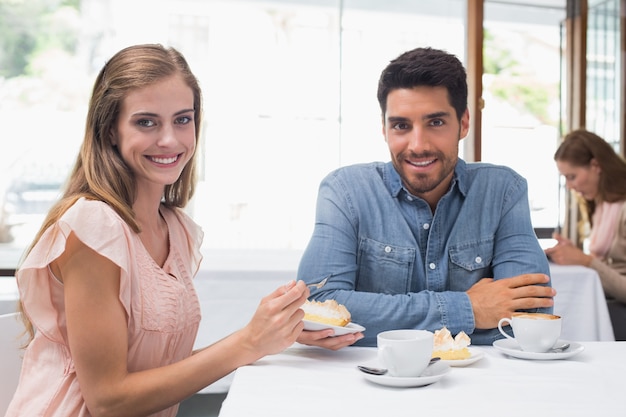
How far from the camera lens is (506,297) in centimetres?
138

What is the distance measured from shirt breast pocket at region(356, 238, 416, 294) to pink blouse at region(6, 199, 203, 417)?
1.77 ft

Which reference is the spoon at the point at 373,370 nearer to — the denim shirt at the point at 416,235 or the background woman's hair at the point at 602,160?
the denim shirt at the point at 416,235

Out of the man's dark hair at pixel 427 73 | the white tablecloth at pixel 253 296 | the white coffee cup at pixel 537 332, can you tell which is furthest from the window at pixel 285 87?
the white coffee cup at pixel 537 332

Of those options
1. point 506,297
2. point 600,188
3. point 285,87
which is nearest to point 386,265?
point 506,297

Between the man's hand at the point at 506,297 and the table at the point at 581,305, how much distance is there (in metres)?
1.29

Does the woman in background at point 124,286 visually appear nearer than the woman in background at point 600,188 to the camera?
Yes

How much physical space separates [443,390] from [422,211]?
30.2 inches

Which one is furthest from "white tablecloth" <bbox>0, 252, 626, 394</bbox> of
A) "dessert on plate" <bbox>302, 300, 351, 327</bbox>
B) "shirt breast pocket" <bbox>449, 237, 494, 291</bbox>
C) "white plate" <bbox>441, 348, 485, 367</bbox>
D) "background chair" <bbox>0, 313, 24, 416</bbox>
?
"white plate" <bbox>441, 348, 485, 367</bbox>

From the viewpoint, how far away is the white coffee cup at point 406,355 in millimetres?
970

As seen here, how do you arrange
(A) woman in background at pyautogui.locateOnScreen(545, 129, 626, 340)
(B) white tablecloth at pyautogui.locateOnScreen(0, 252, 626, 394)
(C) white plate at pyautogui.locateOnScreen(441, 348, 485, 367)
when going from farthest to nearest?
(A) woman in background at pyautogui.locateOnScreen(545, 129, 626, 340) → (B) white tablecloth at pyautogui.locateOnScreen(0, 252, 626, 394) → (C) white plate at pyautogui.locateOnScreen(441, 348, 485, 367)

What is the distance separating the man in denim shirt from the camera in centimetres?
157

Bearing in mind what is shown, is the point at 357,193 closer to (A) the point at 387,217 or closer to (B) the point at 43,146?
(A) the point at 387,217

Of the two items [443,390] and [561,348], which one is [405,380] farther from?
[561,348]

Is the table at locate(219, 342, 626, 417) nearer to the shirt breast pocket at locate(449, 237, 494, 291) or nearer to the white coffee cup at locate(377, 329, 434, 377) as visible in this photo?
the white coffee cup at locate(377, 329, 434, 377)
